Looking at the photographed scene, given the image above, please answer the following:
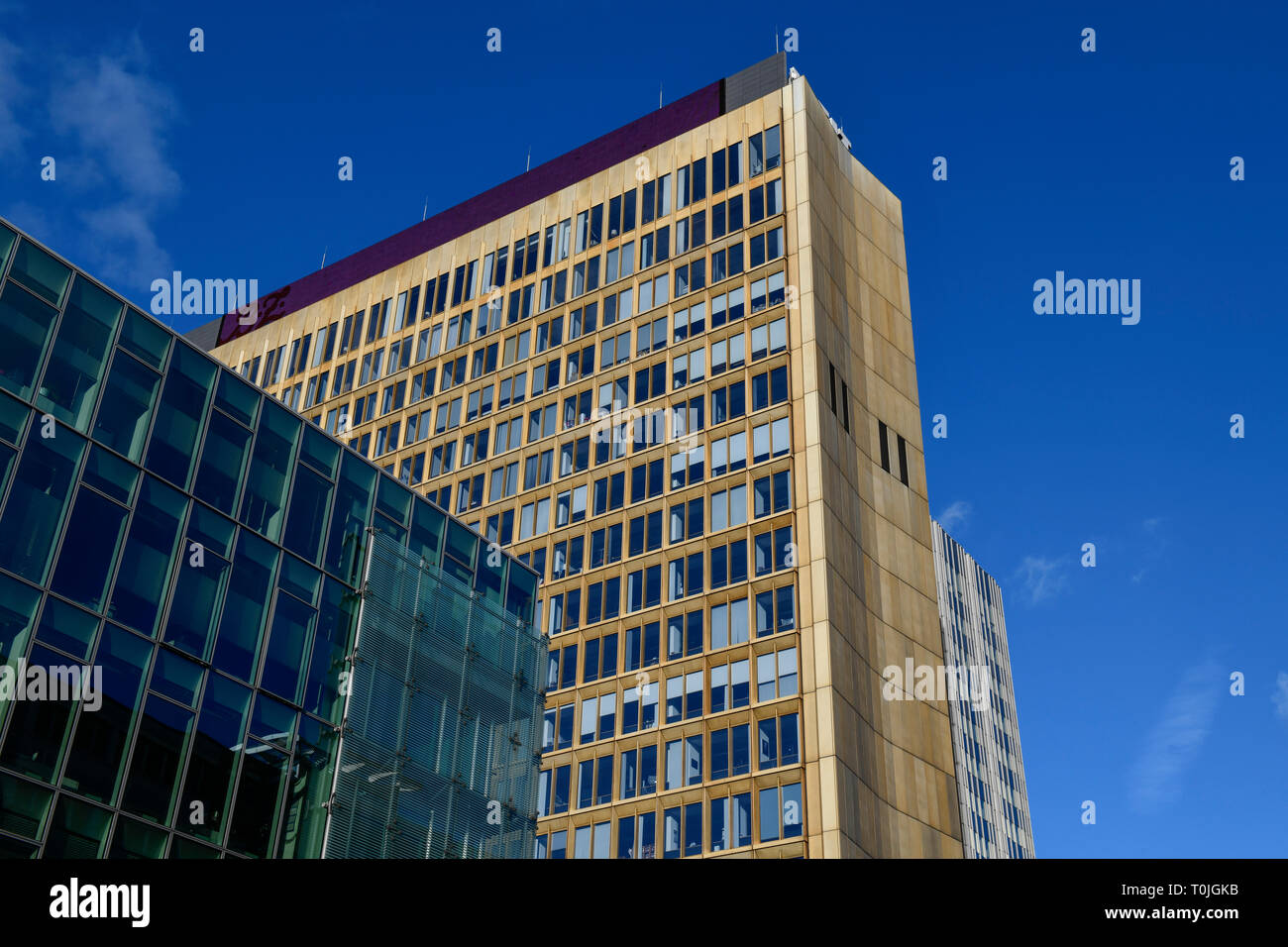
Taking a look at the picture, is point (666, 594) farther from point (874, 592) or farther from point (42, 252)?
point (42, 252)

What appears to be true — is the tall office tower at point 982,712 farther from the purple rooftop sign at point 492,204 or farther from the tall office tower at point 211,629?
the tall office tower at point 211,629

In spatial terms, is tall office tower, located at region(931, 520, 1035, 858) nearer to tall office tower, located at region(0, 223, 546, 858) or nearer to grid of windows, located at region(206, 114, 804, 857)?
grid of windows, located at region(206, 114, 804, 857)

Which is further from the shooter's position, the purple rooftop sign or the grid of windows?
the purple rooftop sign

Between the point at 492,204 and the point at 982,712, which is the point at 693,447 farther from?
the point at 982,712

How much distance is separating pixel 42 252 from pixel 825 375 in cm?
4006

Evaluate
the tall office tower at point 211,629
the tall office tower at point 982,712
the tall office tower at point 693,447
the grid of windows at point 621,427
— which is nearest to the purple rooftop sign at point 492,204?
the tall office tower at point 693,447

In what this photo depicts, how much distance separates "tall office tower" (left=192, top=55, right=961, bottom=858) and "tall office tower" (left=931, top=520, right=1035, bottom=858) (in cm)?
5147

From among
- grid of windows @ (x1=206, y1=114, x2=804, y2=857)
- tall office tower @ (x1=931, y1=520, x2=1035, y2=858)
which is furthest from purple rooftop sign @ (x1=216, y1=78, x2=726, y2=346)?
tall office tower @ (x1=931, y1=520, x2=1035, y2=858)

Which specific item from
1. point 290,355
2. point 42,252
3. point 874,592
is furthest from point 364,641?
point 290,355

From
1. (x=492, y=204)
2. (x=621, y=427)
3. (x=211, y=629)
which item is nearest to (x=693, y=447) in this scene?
(x=621, y=427)

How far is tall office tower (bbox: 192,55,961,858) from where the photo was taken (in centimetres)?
5384

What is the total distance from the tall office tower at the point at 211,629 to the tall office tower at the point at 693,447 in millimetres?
20505

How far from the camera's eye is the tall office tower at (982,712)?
115 metres
